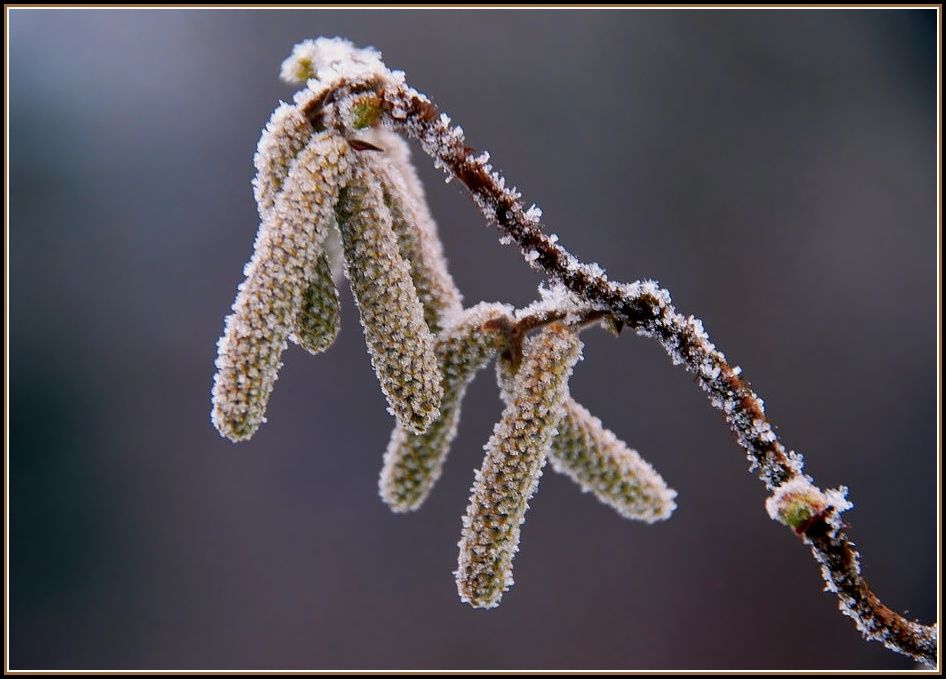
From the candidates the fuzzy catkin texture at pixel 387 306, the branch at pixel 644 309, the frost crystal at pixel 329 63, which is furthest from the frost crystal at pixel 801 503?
the frost crystal at pixel 329 63

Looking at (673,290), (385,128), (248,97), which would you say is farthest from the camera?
(673,290)

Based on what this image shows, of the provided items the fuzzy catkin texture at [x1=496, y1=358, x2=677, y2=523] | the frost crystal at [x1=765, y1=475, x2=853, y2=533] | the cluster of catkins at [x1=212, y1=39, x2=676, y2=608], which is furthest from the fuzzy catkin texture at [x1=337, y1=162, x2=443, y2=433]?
the frost crystal at [x1=765, y1=475, x2=853, y2=533]

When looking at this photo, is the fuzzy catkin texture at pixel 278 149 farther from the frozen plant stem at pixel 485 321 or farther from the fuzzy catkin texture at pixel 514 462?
the fuzzy catkin texture at pixel 514 462

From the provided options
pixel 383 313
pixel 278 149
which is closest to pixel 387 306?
pixel 383 313

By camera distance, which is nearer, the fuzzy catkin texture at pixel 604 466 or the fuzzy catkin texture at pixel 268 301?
the fuzzy catkin texture at pixel 268 301

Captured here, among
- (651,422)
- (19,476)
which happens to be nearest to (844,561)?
(651,422)

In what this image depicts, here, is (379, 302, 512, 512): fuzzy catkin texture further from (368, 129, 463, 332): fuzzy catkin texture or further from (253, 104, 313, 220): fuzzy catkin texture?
(253, 104, 313, 220): fuzzy catkin texture

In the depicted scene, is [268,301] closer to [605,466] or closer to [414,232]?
[414,232]

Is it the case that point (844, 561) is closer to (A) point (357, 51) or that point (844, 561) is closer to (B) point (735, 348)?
(A) point (357, 51)
